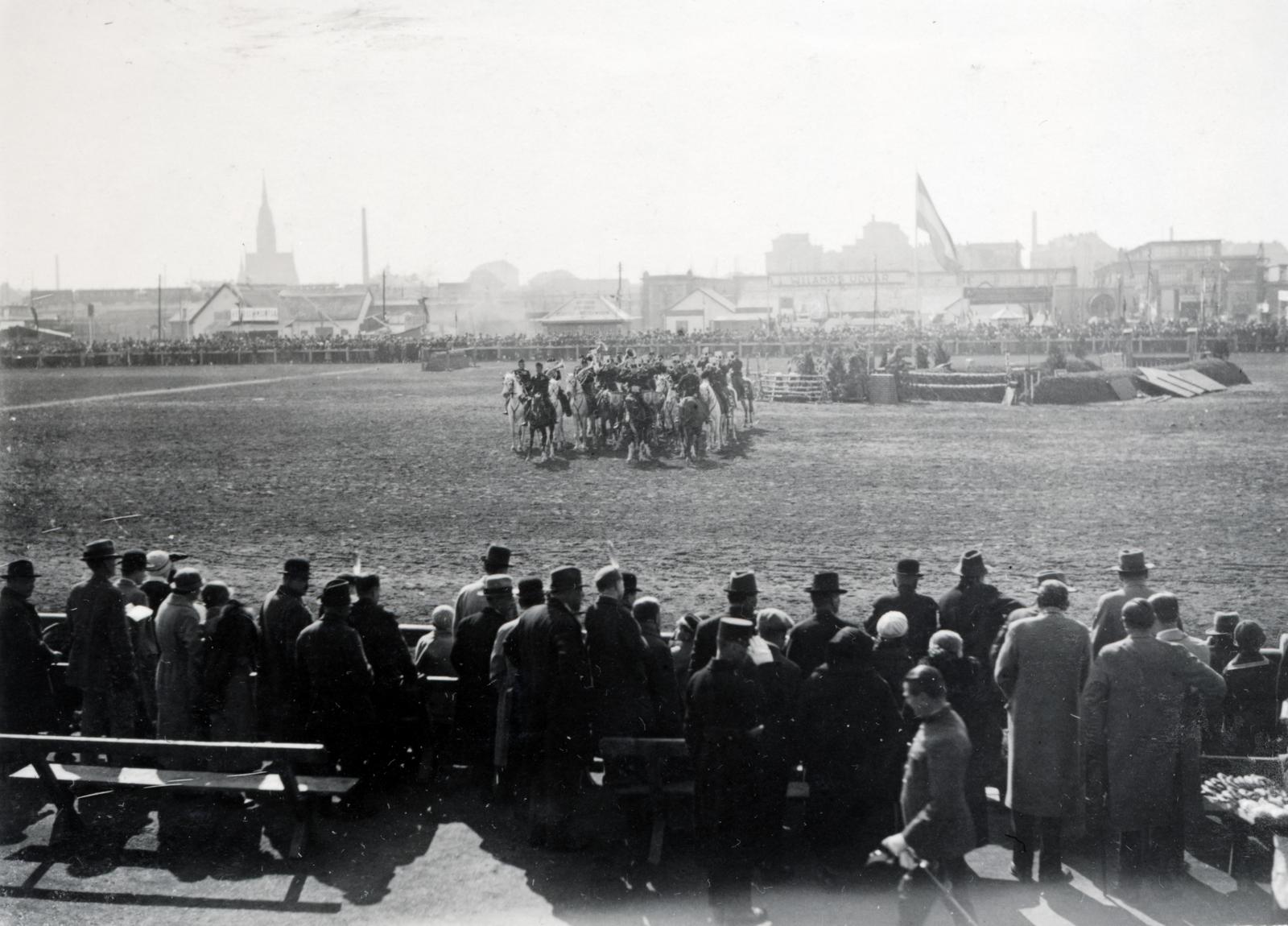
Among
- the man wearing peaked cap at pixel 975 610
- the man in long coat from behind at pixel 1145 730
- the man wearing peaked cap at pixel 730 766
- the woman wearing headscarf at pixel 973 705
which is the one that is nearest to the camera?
the man wearing peaked cap at pixel 730 766

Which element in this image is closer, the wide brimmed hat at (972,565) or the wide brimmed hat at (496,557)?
the wide brimmed hat at (972,565)

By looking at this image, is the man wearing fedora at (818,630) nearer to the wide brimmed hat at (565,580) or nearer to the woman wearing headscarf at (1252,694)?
the wide brimmed hat at (565,580)

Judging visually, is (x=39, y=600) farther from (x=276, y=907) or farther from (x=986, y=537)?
(x=986, y=537)

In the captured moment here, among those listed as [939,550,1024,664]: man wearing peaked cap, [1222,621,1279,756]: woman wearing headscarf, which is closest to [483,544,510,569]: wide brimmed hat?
A: [939,550,1024,664]: man wearing peaked cap

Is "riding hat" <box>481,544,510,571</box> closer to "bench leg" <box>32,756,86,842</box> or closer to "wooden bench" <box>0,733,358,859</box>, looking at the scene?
"wooden bench" <box>0,733,358,859</box>

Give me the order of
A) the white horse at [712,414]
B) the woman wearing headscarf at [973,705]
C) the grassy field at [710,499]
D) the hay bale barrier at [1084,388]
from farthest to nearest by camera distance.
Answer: the hay bale barrier at [1084,388]
the white horse at [712,414]
the grassy field at [710,499]
the woman wearing headscarf at [973,705]

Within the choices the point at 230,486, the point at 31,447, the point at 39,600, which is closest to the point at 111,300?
the point at 31,447

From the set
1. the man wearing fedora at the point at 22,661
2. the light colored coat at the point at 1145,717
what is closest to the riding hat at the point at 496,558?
the man wearing fedora at the point at 22,661
